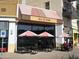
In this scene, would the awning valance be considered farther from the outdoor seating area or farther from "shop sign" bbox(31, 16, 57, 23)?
the outdoor seating area

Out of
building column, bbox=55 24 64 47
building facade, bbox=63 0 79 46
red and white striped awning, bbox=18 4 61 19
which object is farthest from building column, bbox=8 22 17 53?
building facade, bbox=63 0 79 46

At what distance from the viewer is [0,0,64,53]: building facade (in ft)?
103

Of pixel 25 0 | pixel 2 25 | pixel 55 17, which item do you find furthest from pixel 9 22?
pixel 25 0

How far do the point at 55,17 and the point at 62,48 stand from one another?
5.04 m

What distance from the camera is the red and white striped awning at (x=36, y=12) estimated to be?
3316 cm

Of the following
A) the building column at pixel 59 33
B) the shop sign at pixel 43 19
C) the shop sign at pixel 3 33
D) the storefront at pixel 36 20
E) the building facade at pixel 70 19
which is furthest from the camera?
the building facade at pixel 70 19

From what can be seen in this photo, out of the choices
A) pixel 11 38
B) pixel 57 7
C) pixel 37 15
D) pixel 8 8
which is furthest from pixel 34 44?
pixel 8 8

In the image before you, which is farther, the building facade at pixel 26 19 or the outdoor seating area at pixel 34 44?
the outdoor seating area at pixel 34 44

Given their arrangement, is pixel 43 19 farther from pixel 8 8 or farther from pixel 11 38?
pixel 11 38

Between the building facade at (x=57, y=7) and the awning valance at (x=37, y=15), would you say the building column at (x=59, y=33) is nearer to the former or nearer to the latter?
the building facade at (x=57, y=7)

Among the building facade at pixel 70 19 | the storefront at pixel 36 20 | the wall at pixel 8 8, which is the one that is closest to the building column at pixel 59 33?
the storefront at pixel 36 20

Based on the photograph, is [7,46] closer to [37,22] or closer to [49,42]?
[37,22]

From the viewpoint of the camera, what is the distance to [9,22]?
103ft

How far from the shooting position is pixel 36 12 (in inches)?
1369
